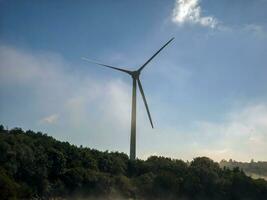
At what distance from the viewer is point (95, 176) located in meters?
142

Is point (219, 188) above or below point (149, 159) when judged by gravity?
below

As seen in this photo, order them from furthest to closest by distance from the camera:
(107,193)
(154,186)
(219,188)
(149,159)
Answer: (149,159) < (219,188) < (154,186) < (107,193)

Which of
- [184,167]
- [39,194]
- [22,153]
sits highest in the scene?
[184,167]

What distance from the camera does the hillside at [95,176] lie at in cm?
12600

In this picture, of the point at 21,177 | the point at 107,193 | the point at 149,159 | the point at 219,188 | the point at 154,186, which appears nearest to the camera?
the point at 21,177

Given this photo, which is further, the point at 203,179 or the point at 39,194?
the point at 203,179

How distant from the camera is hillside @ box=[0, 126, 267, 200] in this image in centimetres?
12600

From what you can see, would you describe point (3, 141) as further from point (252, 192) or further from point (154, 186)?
point (252, 192)

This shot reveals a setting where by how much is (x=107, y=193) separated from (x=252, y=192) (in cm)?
5834

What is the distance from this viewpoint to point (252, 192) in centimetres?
17275

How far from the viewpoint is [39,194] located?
128 metres

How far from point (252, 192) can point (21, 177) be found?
85821 mm

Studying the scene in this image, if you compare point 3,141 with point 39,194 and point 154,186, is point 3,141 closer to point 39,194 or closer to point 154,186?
point 39,194

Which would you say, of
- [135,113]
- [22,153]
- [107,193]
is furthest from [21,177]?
[135,113]
